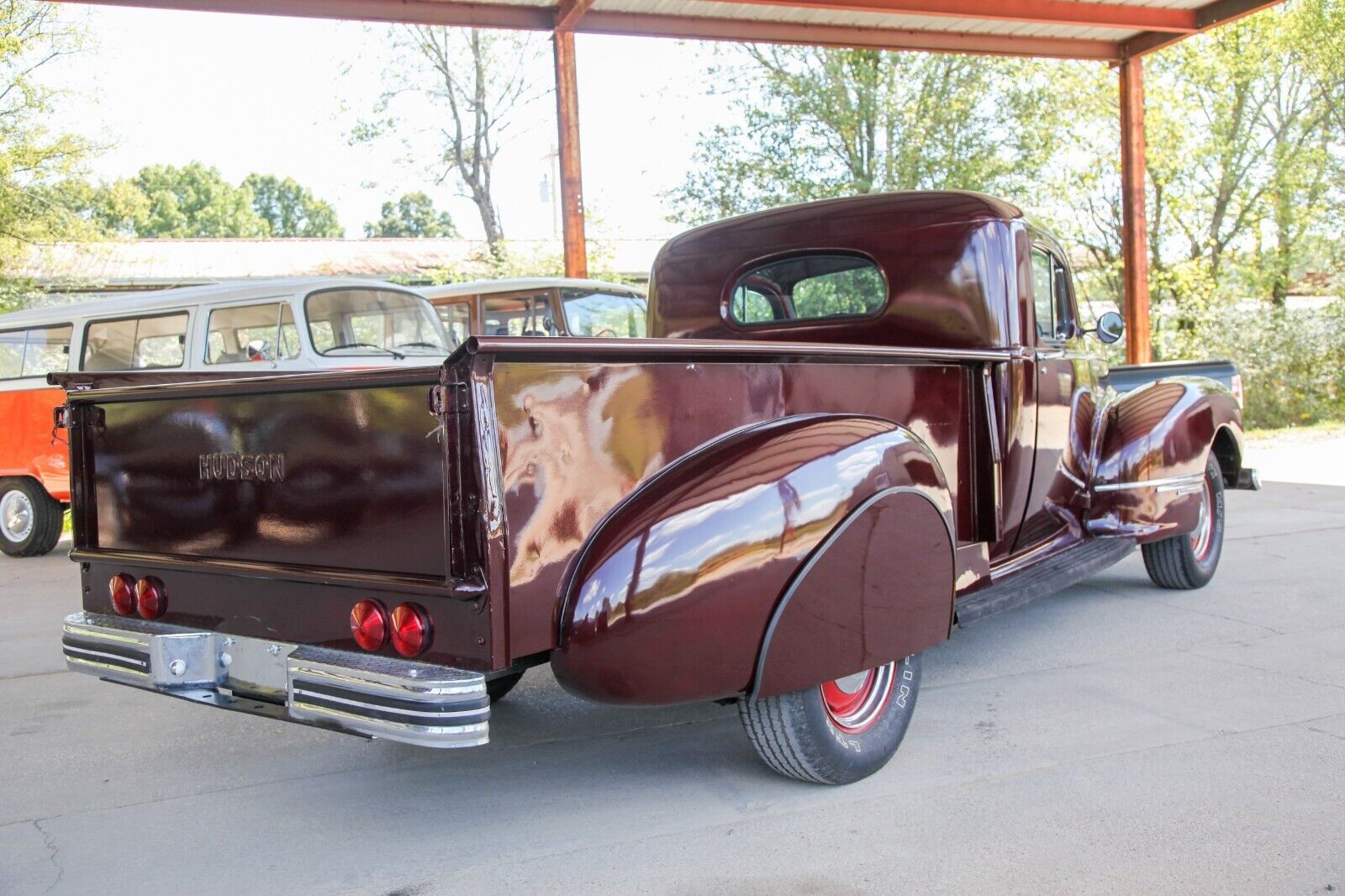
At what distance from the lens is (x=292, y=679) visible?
271cm

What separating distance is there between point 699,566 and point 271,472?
120 cm

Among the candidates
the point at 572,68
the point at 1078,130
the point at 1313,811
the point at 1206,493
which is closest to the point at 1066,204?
the point at 1078,130

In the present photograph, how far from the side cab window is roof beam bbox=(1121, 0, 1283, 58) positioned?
6.04 m

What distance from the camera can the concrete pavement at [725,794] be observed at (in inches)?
106

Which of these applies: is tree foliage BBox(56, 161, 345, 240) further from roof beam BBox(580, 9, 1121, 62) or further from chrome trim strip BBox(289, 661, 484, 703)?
chrome trim strip BBox(289, 661, 484, 703)

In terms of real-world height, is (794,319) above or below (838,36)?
below

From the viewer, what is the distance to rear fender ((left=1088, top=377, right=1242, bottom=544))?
4867 mm

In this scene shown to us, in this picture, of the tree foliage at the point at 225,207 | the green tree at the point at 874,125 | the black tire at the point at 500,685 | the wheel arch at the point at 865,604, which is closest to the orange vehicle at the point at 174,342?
the black tire at the point at 500,685

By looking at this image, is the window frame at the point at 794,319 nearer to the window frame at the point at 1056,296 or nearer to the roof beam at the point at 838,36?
the window frame at the point at 1056,296

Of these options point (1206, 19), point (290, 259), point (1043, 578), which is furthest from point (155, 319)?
point (290, 259)

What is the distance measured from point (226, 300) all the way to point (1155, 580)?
22.5 ft

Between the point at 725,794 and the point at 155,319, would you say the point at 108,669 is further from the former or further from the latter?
the point at 155,319

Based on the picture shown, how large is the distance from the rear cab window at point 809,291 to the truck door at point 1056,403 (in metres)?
0.67

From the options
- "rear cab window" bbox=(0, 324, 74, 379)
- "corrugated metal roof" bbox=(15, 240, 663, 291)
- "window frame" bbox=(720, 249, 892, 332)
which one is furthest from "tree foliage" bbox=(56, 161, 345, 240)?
"window frame" bbox=(720, 249, 892, 332)
